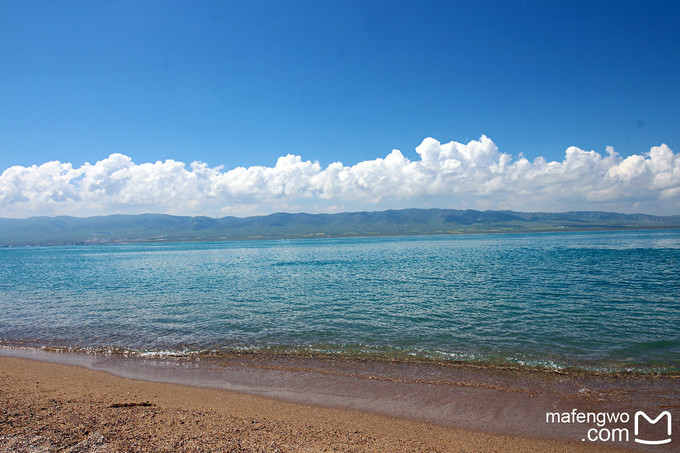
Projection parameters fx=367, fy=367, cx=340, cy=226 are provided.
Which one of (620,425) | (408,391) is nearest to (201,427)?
(408,391)

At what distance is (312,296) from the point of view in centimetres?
3306

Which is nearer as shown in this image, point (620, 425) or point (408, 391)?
point (620, 425)

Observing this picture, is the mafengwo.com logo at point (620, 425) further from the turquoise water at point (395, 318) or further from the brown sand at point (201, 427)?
the turquoise water at point (395, 318)

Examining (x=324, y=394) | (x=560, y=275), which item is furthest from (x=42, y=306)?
(x=560, y=275)

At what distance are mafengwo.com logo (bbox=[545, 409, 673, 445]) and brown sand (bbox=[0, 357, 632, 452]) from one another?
2.71ft

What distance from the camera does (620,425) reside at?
33.7 feet

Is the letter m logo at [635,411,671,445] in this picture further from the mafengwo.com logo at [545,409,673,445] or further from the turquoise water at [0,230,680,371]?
the turquoise water at [0,230,680,371]

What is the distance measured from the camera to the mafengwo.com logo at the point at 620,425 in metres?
9.59

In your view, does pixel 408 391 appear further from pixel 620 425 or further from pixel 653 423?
pixel 653 423

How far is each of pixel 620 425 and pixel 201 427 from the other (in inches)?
452

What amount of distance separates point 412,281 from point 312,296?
13.3 metres

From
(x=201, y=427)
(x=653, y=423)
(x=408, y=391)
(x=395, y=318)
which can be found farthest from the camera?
(x=395, y=318)

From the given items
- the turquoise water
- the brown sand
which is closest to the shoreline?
the brown sand

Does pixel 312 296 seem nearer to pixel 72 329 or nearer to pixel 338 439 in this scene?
pixel 72 329
